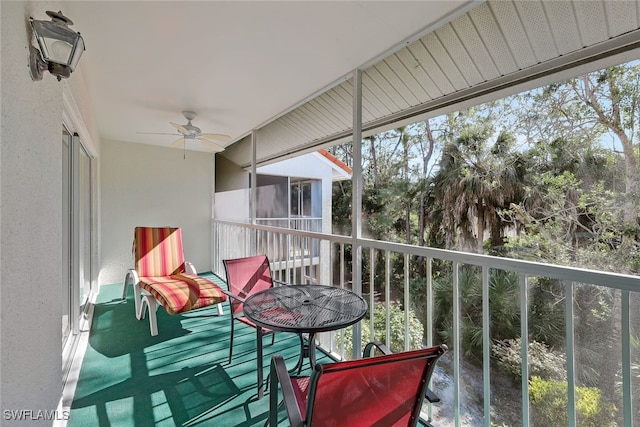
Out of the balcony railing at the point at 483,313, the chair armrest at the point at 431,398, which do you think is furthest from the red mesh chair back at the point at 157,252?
the chair armrest at the point at 431,398

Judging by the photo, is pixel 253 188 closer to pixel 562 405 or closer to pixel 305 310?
pixel 305 310

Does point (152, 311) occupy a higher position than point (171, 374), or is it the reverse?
point (152, 311)

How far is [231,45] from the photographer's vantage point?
2215mm

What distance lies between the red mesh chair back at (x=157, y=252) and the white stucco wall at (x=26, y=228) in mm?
2397

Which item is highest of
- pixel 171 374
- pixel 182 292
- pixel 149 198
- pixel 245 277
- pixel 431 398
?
pixel 149 198

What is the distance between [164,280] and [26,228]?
2.71m

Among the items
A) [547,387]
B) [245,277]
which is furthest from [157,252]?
[547,387]

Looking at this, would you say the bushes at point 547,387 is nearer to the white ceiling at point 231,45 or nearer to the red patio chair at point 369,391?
the red patio chair at point 369,391

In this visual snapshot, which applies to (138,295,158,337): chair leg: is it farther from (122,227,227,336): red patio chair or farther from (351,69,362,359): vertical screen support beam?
(351,69,362,359): vertical screen support beam

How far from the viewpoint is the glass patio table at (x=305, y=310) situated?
156 cm

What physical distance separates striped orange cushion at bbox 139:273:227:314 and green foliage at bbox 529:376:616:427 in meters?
2.71

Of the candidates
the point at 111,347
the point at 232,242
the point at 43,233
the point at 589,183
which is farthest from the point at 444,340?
the point at 232,242

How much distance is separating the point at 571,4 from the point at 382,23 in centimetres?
101

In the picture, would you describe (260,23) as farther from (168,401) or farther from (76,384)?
(76,384)
